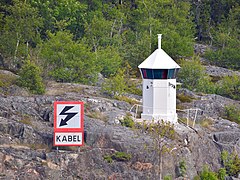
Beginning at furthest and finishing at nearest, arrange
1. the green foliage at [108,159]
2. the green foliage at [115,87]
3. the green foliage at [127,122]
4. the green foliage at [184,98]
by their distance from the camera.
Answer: the green foliage at [184,98]
the green foliage at [115,87]
the green foliage at [127,122]
the green foliage at [108,159]

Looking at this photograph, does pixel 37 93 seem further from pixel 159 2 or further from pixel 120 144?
pixel 159 2

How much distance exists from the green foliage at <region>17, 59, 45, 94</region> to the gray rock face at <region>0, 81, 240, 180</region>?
3.15 m

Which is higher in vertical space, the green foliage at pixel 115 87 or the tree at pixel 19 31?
the tree at pixel 19 31

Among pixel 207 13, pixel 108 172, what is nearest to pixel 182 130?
pixel 108 172

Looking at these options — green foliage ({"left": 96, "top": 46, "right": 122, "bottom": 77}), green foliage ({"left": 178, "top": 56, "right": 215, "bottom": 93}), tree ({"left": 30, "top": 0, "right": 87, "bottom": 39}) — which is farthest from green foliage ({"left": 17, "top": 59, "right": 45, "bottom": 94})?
tree ({"left": 30, "top": 0, "right": 87, "bottom": 39})

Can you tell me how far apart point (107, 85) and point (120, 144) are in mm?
14339

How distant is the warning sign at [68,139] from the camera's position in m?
41.1

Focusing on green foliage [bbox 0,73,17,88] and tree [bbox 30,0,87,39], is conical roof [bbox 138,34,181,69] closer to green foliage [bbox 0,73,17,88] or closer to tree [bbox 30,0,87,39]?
green foliage [bbox 0,73,17,88]

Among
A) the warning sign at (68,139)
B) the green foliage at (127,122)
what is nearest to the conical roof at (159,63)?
the green foliage at (127,122)

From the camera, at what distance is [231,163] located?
156ft

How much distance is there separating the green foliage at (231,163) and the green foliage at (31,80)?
42.6 feet

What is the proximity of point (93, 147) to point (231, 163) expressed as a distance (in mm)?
9790

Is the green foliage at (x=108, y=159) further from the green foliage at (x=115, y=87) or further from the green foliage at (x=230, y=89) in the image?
the green foliage at (x=230, y=89)

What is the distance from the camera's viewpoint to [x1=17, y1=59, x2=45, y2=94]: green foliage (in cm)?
5250
